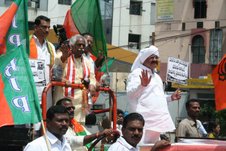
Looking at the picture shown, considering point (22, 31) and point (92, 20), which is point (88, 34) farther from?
point (22, 31)

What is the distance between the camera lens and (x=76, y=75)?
6.72m

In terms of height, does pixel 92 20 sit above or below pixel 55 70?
above

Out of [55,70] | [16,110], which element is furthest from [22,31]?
[16,110]

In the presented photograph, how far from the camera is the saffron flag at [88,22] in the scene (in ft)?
25.7

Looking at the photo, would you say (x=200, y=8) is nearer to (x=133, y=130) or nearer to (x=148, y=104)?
(x=148, y=104)

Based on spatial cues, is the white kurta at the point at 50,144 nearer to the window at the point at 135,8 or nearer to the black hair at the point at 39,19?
the black hair at the point at 39,19

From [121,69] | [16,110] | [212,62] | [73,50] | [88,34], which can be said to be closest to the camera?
[16,110]

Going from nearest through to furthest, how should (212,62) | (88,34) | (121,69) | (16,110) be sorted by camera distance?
(16,110) → (88,34) → (121,69) → (212,62)

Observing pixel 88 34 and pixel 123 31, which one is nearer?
pixel 88 34

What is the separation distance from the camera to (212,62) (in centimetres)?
3759

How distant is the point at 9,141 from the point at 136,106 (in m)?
1.56

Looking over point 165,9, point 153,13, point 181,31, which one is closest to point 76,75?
point 181,31

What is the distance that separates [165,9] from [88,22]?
107 feet

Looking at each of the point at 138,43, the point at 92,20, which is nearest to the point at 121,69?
the point at 92,20
